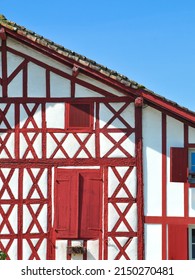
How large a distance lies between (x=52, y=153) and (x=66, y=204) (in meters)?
1.40

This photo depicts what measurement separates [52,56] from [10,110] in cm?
184

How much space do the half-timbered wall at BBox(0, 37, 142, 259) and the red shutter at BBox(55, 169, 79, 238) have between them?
0.15 metres

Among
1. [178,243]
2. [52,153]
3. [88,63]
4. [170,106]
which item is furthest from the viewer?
[52,153]

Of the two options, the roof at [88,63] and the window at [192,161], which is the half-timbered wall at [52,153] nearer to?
the roof at [88,63]

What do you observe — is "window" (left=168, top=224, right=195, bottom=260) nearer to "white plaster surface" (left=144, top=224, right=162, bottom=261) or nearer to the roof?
"white plaster surface" (left=144, top=224, right=162, bottom=261)

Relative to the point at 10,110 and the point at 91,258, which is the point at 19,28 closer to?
the point at 10,110

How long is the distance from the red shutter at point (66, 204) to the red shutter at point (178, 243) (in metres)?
2.54

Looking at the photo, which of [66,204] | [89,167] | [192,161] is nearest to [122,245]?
[66,204]

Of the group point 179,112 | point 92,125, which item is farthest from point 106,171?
point 179,112

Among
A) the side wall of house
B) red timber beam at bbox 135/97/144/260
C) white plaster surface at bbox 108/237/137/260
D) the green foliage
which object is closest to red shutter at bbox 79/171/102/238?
white plaster surface at bbox 108/237/137/260

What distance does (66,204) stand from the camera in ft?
58.7

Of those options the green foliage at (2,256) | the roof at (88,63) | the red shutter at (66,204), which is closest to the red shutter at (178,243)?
the red shutter at (66,204)

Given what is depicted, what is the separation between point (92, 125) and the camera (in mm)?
18062

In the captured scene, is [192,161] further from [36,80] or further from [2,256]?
[2,256]
